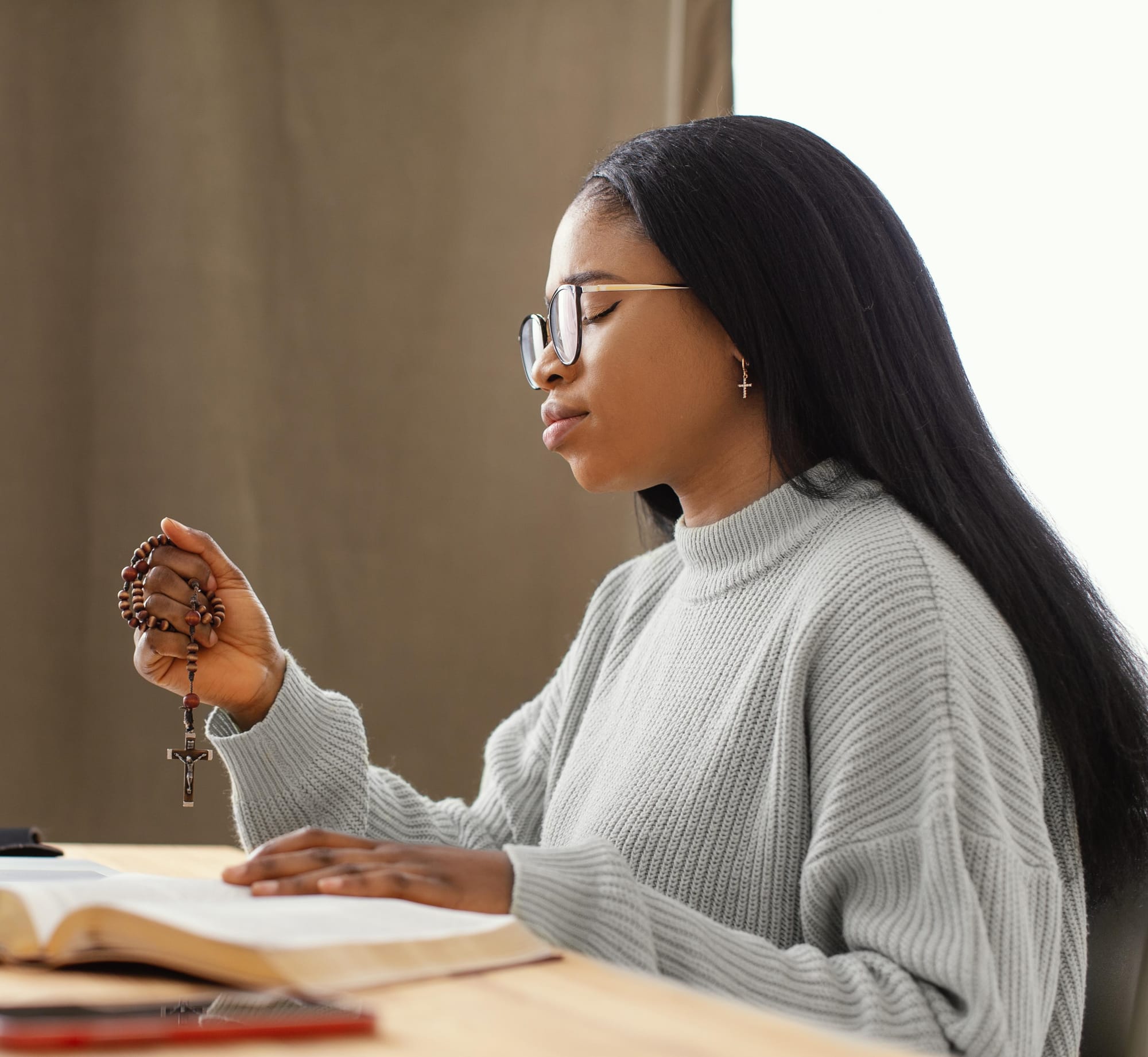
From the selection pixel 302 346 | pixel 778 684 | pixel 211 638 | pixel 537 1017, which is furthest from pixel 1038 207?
pixel 537 1017

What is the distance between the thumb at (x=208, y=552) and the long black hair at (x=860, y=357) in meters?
0.50

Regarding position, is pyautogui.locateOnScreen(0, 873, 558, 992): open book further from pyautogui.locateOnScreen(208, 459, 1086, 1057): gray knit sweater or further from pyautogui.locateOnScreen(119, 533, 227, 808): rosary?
pyautogui.locateOnScreen(119, 533, 227, 808): rosary

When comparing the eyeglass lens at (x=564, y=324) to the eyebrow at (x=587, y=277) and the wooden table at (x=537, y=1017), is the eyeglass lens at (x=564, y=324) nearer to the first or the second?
the eyebrow at (x=587, y=277)

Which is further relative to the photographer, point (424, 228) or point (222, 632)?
point (424, 228)

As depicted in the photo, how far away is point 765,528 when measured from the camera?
1164 millimetres

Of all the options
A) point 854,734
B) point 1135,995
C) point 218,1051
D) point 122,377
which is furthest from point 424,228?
point 218,1051

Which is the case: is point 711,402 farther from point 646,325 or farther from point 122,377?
point 122,377

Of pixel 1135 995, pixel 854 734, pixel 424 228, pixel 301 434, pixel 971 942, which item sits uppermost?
pixel 424 228

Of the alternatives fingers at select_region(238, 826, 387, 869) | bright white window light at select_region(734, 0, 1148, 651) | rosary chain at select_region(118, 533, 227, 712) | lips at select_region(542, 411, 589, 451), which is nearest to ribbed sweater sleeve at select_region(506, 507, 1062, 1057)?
fingers at select_region(238, 826, 387, 869)

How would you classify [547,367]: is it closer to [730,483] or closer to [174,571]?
[730,483]

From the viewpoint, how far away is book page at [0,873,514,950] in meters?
0.59

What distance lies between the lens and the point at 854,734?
0.93 metres

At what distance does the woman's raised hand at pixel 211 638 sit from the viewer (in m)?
1.16

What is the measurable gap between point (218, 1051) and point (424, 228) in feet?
6.53
